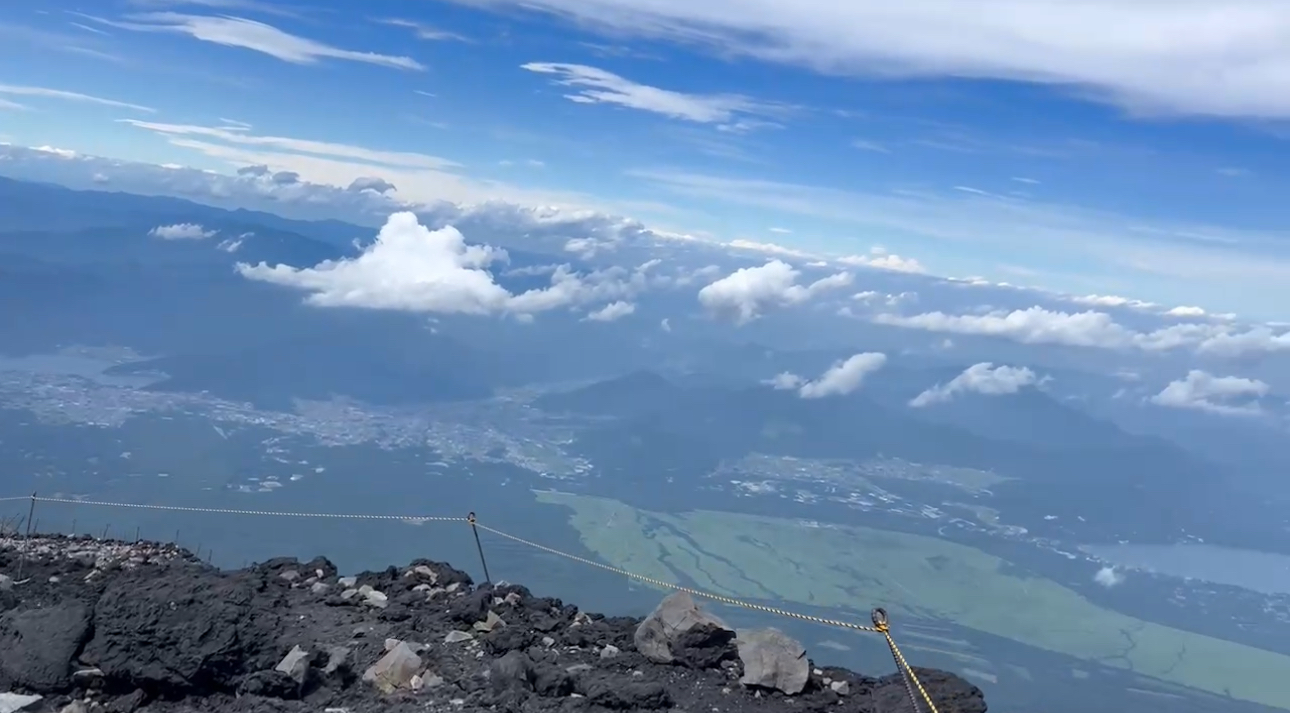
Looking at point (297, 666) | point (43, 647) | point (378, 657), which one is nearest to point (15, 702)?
point (43, 647)

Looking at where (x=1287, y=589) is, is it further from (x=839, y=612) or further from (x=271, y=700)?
(x=271, y=700)

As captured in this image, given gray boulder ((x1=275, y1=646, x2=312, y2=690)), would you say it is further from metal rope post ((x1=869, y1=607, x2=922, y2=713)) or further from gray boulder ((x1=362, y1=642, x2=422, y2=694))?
metal rope post ((x1=869, y1=607, x2=922, y2=713))

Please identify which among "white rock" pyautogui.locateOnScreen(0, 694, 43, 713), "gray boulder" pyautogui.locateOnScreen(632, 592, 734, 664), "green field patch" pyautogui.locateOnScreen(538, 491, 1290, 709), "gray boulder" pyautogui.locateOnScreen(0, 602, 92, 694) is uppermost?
"gray boulder" pyautogui.locateOnScreen(632, 592, 734, 664)

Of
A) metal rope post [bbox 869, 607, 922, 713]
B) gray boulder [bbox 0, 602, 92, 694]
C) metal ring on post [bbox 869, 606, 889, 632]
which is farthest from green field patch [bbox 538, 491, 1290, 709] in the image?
gray boulder [bbox 0, 602, 92, 694]

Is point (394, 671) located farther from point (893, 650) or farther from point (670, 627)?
point (893, 650)

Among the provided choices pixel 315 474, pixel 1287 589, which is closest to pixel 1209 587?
pixel 1287 589
